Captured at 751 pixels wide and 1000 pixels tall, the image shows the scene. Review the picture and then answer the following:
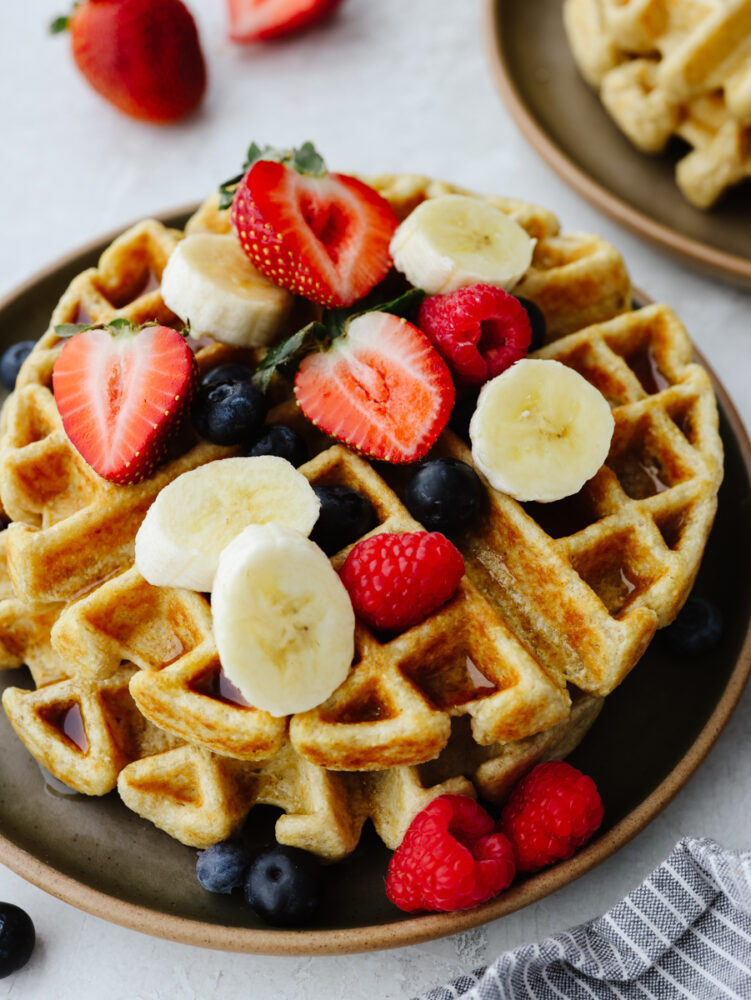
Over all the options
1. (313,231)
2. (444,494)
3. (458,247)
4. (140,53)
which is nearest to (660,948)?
(444,494)

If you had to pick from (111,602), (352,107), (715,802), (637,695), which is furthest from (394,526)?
(352,107)

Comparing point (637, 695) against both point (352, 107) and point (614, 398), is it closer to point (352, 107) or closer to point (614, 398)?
point (614, 398)

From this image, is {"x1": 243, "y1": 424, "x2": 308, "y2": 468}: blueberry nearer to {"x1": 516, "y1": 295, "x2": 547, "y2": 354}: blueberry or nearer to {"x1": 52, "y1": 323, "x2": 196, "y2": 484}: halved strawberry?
{"x1": 52, "y1": 323, "x2": 196, "y2": 484}: halved strawberry

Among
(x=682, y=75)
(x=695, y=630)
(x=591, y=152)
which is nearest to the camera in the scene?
(x=695, y=630)

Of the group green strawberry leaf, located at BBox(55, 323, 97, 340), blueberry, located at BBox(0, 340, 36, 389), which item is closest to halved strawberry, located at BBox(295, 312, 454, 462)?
green strawberry leaf, located at BBox(55, 323, 97, 340)

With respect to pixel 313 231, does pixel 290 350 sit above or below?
below

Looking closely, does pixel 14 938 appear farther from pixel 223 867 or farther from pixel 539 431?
pixel 539 431

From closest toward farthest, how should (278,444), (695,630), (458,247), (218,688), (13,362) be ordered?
(218,688) < (278,444) < (458,247) < (695,630) < (13,362)
